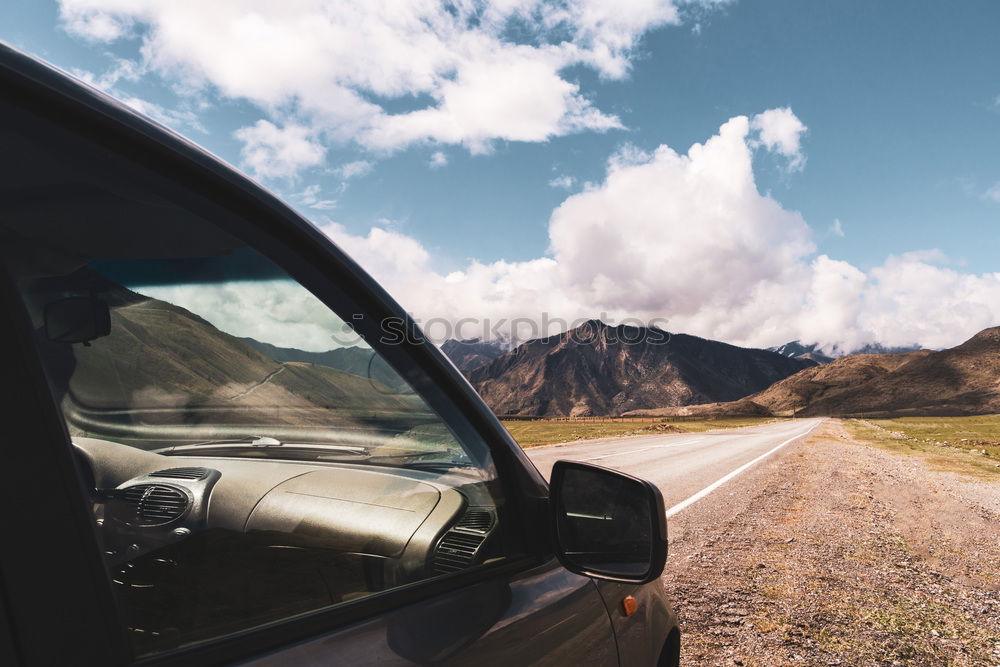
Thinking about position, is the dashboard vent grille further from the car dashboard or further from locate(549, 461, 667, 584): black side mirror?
locate(549, 461, 667, 584): black side mirror

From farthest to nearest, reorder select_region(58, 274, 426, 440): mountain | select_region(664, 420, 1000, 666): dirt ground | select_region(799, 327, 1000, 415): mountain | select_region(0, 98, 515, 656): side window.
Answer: select_region(799, 327, 1000, 415): mountain < select_region(664, 420, 1000, 666): dirt ground < select_region(58, 274, 426, 440): mountain < select_region(0, 98, 515, 656): side window

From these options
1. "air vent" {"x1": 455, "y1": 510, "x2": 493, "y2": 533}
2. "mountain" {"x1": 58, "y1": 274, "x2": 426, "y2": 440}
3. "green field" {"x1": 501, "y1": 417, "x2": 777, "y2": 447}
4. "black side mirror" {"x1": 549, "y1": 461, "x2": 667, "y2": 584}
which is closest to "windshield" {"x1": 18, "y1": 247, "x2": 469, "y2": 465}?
"mountain" {"x1": 58, "y1": 274, "x2": 426, "y2": 440}

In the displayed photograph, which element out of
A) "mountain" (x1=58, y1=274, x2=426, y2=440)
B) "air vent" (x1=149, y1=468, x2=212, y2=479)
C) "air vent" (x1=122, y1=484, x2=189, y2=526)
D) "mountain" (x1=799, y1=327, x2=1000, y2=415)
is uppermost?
"mountain" (x1=58, y1=274, x2=426, y2=440)

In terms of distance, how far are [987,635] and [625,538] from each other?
372cm

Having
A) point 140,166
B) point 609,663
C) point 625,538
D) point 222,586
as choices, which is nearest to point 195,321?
point 140,166

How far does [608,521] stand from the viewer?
152 cm

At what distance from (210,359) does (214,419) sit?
0.16 metres

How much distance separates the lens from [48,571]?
0.62 m

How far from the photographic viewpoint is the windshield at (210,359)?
3.21ft

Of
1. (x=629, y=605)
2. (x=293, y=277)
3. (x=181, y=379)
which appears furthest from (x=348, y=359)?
(x=629, y=605)

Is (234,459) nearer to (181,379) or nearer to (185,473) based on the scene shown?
(185,473)

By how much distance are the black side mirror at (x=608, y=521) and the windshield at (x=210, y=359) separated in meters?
0.53

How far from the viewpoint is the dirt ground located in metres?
3.29

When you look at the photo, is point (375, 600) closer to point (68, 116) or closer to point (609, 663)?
point (609, 663)
